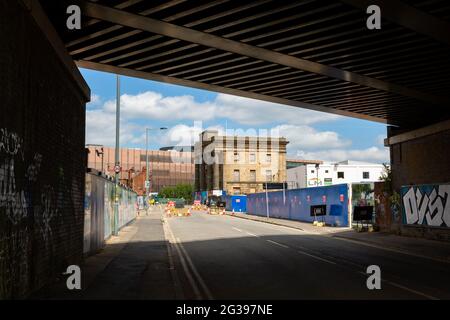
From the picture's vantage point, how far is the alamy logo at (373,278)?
11312mm

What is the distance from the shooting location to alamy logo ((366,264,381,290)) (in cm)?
1131

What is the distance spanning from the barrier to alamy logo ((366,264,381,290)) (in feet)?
64.7

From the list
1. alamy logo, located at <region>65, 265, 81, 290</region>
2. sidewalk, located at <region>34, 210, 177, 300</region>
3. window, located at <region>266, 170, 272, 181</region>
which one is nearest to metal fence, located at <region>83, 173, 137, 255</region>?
sidewalk, located at <region>34, 210, 177, 300</region>

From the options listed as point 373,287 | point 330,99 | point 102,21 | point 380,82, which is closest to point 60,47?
point 102,21

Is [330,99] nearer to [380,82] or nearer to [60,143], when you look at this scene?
[380,82]

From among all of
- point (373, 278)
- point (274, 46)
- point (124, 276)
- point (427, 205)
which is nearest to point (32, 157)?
point (124, 276)

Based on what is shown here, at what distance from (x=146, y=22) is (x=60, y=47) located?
106 inches

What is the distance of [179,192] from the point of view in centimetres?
15025

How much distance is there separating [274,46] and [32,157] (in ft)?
29.3

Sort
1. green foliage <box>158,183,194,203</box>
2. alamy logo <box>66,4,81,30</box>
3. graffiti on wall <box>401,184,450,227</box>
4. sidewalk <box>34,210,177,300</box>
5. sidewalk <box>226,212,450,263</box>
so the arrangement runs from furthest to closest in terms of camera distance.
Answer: green foliage <box>158,183,194,203</box> → graffiti on wall <box>401,184,450,227</box> → sidewalk <box>226,212,450,263</box> → alamy logo <box>66,4,81,30</box> → sidewalk <box>34,210,177,300</box>

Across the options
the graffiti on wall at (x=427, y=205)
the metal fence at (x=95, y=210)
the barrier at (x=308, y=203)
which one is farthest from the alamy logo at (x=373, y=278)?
the barrier at (x=308, y=203)

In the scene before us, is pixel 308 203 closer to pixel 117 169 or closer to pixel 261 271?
pixel 117 169

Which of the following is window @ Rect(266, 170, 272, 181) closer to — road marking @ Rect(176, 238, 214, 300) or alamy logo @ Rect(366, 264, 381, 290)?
road marking @ Rect(176, 238, 214, 300)

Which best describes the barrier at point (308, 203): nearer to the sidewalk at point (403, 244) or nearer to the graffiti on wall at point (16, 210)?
the sidewalk at point (403, 244)
